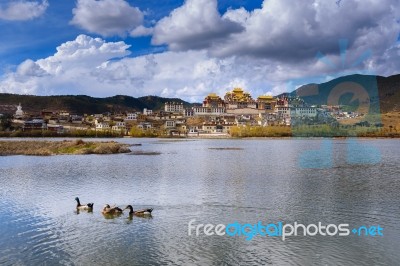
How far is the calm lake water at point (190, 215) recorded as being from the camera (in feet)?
44.7

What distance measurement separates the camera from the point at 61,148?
6184cm

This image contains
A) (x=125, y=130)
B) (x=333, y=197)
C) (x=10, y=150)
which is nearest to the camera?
(x=333, y=197)

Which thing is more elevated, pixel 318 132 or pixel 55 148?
pixel 318 132

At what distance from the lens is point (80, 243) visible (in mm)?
15031

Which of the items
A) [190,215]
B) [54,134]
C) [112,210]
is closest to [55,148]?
[112,210]

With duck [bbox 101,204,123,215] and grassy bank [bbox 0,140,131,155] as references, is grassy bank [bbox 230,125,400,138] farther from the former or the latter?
duck [bbox 101,204,123,215]

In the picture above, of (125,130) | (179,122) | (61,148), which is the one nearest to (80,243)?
(61,148)

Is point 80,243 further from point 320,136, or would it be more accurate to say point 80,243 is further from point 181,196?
point 320,136

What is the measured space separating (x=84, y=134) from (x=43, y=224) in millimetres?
118832

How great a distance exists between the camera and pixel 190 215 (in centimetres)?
1930

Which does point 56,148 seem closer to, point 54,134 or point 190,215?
point 190,215

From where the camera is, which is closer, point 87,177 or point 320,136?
point 87,177

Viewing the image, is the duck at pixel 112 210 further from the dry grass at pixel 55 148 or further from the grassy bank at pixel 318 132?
the grassy bank at pixel 318 132

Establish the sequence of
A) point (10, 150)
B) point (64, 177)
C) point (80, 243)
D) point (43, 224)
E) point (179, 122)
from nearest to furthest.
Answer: point (80, 243) < point (43, 224) < point (64, 177) < point (10, 150) < point (179, 122)
